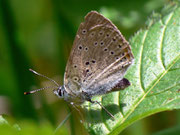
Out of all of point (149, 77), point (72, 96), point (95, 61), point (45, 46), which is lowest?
point (149, 77)

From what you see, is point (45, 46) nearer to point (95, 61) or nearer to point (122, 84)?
point (95, 61)

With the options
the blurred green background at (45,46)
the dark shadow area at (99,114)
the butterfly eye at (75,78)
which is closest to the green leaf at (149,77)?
the dark shadow area at (99,114)

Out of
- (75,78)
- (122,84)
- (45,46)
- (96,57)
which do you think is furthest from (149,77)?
(45,46)

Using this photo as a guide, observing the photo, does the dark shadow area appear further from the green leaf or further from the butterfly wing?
the butterfly wing

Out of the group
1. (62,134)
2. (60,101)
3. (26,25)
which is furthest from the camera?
(26,25)

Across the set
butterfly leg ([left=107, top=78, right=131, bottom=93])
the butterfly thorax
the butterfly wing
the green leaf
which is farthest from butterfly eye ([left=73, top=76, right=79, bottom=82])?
butterfly leg ([left=107, top=78, right=131, bottom=93])

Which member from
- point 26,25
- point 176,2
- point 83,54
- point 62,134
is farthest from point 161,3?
point 62,134

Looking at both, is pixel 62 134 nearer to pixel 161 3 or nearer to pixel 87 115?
pixel 87 115
